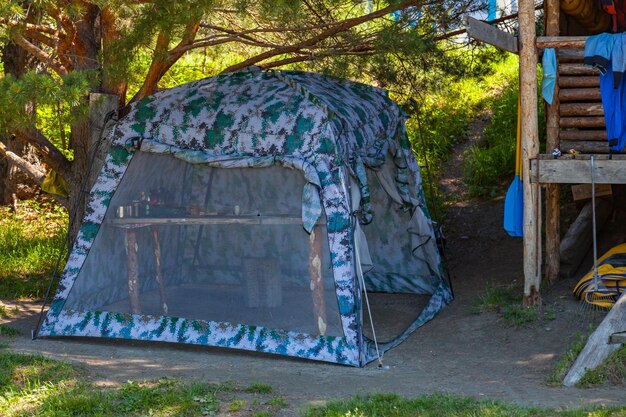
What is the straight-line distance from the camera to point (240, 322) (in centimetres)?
723

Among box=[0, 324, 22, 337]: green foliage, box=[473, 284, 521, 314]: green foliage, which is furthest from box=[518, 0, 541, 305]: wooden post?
box=[0, 324, 22, 337]: green foliage

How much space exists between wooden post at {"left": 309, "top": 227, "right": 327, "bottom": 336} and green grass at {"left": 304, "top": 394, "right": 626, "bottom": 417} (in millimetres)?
1500

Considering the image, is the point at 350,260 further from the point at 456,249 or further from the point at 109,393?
the point at 456,249

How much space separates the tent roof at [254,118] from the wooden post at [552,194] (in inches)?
66.6

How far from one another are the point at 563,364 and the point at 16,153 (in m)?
9.03

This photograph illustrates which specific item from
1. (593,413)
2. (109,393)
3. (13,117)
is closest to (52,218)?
(13,117)

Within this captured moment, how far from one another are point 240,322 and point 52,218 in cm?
620

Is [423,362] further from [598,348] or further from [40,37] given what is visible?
[40,37]

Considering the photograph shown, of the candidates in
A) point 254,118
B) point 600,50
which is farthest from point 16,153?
point 600,50

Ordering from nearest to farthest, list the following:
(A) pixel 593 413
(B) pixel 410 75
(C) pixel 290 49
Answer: (A) pixel 593 413
(C) pixel 290 49
(B) pixel 410 75

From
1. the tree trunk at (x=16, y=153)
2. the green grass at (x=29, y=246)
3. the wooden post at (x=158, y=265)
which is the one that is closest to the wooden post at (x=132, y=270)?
the wooden post at (x=158, y=265)

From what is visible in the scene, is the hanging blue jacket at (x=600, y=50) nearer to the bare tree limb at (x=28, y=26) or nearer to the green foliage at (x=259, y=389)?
the green foliage at (x=259, y=389)

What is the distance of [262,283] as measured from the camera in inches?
291

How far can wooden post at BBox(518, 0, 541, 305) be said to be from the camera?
7.51 meters
